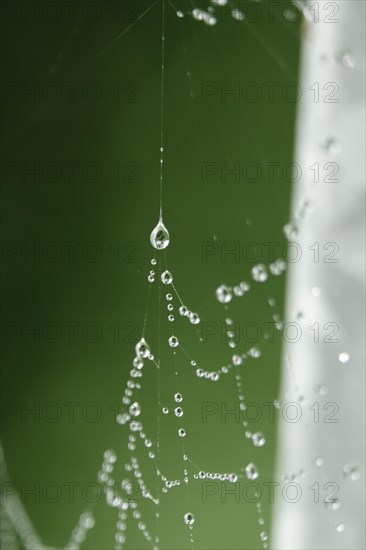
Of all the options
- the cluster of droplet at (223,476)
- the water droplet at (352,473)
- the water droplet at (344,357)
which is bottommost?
the cluster of droplet at (223,476)

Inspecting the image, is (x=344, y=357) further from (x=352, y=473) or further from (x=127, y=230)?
(x=127, y=230)

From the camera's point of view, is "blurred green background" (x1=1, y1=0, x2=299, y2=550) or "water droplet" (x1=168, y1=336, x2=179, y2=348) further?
"blurred green background" (x1=1, y1=0, x2=299, y2=550)

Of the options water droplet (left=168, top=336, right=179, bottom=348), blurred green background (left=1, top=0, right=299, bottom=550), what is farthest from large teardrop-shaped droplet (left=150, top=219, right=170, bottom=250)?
blurred green background (left=1, top=0, right=299, bottom=550)

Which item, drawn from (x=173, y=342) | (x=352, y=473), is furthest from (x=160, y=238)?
(x=352, y=473)

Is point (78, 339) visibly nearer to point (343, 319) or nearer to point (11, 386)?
point (11, 386)

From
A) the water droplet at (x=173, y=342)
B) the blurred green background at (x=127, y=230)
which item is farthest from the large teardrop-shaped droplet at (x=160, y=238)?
the blurred green background at (x=127, y=230)

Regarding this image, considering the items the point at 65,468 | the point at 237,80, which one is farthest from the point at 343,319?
the point at 65,468

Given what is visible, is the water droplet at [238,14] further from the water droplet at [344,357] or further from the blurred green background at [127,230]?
the water droplet at [344,357]

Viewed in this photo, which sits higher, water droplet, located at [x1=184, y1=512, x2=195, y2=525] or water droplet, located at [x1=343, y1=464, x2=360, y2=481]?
water droplet, located at [x1=343, y1=464, x2=360, y2=481]

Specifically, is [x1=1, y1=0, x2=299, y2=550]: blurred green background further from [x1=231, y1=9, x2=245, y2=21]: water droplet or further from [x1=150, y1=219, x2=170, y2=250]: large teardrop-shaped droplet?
[x1=150, y1=219, x2=170, y2=250]: large teardrop-shaped droplet
